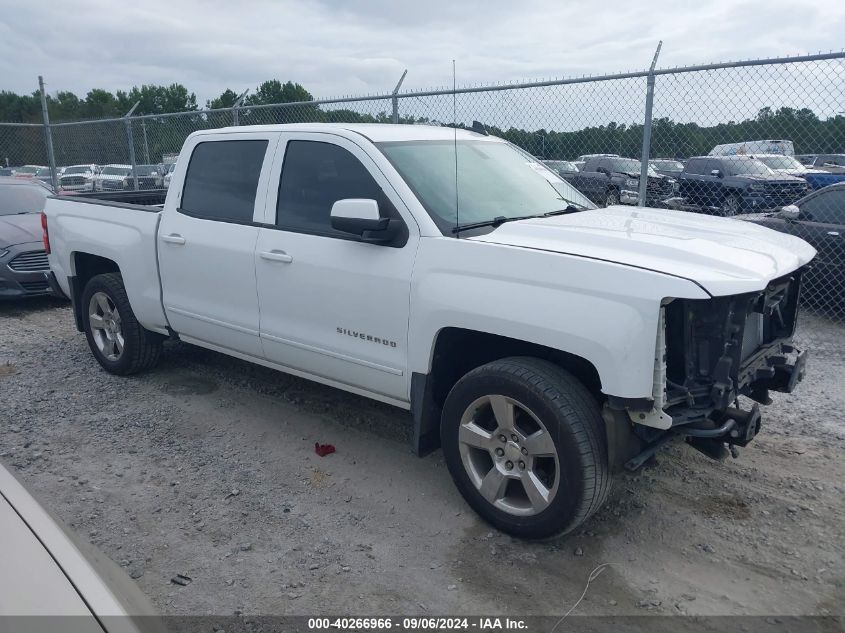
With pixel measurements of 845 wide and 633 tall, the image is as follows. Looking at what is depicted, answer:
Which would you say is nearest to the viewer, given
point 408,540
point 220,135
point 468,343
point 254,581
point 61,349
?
point 254,581

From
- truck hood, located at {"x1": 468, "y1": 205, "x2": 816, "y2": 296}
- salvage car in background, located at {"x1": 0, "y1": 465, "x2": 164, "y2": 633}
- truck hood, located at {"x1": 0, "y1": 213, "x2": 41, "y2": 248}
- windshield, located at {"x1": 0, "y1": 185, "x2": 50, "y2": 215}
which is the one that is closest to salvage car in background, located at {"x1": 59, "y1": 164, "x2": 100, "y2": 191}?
windshield, located at {"x1": 0, "y1": 185, "x2": 50, "y2": 215}

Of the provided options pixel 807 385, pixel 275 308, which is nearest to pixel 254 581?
pixel 275 308

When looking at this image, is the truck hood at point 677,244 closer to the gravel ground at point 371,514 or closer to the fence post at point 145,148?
the gravel ground at point 371,514

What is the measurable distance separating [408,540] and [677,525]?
54.3 inches

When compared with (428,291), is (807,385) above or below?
below

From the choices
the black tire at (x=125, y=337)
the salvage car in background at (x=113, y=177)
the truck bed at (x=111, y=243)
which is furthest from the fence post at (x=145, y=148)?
the black tire at (x=125, y=337)

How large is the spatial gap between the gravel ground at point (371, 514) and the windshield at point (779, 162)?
16.5 feet

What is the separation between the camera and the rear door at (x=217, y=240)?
4.48 metres

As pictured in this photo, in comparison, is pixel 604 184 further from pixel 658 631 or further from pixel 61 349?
pixel 658 631

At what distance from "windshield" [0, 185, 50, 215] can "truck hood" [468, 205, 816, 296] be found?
7998mm

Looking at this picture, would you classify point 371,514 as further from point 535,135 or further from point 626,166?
point 626,166

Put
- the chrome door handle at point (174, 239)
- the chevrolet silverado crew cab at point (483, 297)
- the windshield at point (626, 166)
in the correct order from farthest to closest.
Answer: the windshield at point (626, 166), the chrome door handle at point (174, 239), the chevrolet silverado crew cab at point (483, 297)

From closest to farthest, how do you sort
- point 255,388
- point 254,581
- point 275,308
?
point 254,581 → point 275,308 → point 255,388

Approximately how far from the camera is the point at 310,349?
4.16 m
